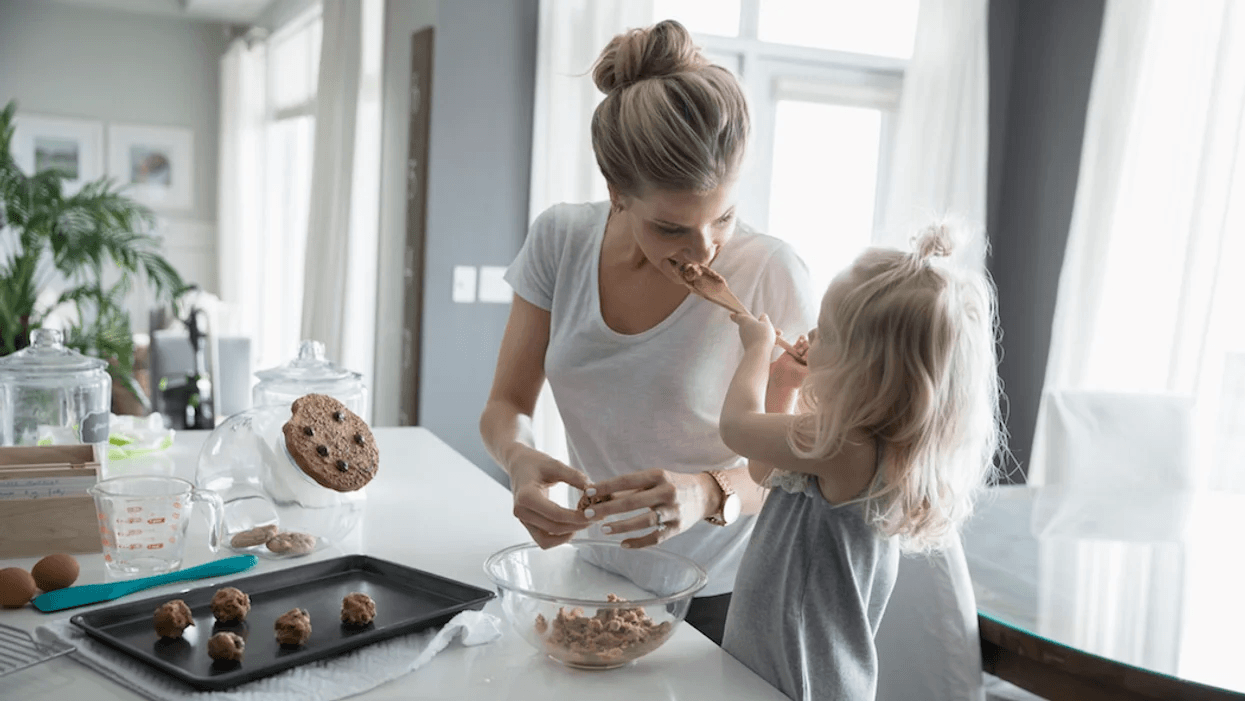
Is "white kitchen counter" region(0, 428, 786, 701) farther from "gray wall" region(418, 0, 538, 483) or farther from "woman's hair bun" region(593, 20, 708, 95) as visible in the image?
"gray wall" region(418, 0, 538, 483)

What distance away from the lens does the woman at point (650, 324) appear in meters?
1.18

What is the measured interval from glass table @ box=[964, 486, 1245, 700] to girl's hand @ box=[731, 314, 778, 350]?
648mm

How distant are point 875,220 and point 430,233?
1.99 m

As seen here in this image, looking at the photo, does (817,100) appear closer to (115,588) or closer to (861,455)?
(861,455)

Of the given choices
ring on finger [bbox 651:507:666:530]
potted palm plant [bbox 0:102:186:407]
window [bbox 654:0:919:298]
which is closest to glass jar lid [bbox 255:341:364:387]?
ring on finger [bbox 651:507:666:530]

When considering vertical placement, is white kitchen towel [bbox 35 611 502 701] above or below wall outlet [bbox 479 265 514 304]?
below

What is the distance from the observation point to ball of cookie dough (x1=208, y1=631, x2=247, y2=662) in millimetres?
898

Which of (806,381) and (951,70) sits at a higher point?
(951,70)

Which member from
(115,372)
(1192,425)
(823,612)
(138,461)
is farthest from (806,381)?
(115,372)

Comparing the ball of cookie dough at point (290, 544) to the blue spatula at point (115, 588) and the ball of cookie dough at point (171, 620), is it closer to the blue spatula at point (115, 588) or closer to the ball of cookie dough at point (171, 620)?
the blue spatula at point (115, 588)

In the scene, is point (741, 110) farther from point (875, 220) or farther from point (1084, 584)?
point (875, 220)

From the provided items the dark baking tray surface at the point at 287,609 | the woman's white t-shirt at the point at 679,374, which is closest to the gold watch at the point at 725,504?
the woman's white t-shirt at the point at 679,374

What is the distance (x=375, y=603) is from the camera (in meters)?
1.08

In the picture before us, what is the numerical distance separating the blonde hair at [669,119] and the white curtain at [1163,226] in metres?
2.14
